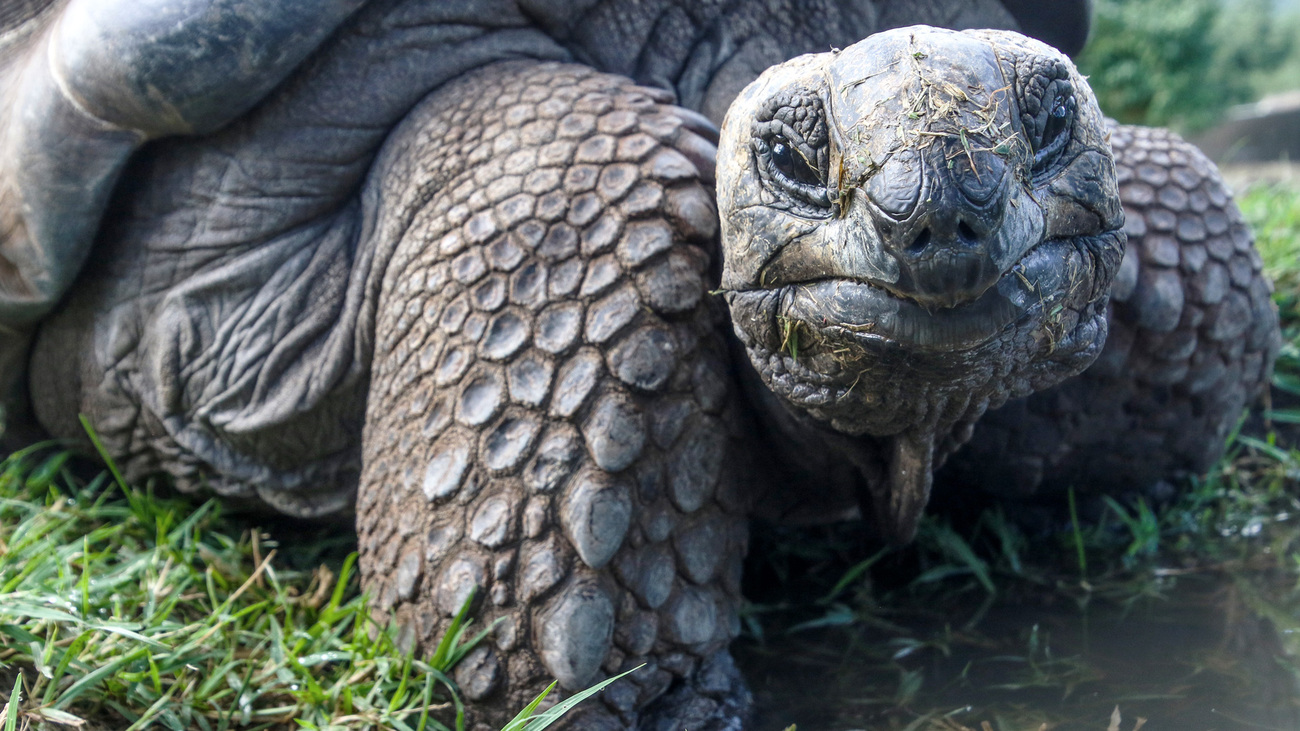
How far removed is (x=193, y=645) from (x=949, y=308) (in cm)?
122

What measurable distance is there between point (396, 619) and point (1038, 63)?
1.17 meters

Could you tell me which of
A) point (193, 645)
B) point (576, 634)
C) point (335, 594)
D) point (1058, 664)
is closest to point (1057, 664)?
point (1058, 664)

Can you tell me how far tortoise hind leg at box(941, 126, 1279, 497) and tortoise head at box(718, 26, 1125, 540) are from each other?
0.58 metres

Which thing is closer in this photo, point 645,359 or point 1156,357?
point 645,359

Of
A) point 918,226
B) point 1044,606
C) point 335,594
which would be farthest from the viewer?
point 1044,606

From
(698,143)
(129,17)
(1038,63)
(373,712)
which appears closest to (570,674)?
(373,712)

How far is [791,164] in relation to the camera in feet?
4.03

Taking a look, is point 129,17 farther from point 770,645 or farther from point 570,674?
point 770,645

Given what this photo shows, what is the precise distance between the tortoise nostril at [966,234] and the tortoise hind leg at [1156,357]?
91cm

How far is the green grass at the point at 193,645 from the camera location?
4.83 ft

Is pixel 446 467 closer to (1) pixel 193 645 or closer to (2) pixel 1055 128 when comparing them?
(1) pixel 193 645

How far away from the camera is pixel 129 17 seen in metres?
1.72

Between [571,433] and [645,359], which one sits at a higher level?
[645,359]

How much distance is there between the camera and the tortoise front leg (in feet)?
4.77
